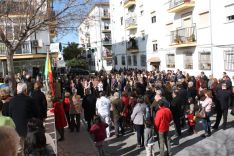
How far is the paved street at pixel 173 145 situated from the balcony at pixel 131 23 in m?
27.2

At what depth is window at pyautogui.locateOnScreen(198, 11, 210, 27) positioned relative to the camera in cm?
2195

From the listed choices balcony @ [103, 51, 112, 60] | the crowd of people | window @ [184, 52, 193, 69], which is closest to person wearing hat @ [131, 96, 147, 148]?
the crowd of people

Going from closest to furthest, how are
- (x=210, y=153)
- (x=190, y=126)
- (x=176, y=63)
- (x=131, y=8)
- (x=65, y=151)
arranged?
(x=210, y=153)
(x=65, y=151)
(x=190, y=126)
(x=176, y=63)
(x=131, y=8)

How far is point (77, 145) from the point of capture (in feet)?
35.3

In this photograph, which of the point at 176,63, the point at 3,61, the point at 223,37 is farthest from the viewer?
the point at 3,61

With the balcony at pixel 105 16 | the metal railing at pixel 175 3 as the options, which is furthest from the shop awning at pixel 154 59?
the balcony at pixel 105 16

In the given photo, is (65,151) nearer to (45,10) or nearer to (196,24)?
(45,10)

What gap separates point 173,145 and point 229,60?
1078cm

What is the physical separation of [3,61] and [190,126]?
21627 mm

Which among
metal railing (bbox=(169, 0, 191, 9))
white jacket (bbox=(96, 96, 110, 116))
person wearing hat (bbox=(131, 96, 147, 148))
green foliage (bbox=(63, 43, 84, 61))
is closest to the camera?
person wearing hat (bbox=(131, 96, 147, 148))

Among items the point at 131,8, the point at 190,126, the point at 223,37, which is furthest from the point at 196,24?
the point at 131,8

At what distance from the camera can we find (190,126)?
1162 cm

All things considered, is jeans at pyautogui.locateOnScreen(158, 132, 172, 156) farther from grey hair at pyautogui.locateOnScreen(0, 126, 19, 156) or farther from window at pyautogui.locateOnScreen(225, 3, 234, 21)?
window at pyautogui.locateOnScreen(225, 3, 234, 21)

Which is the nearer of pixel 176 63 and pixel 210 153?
pixel 210 153
